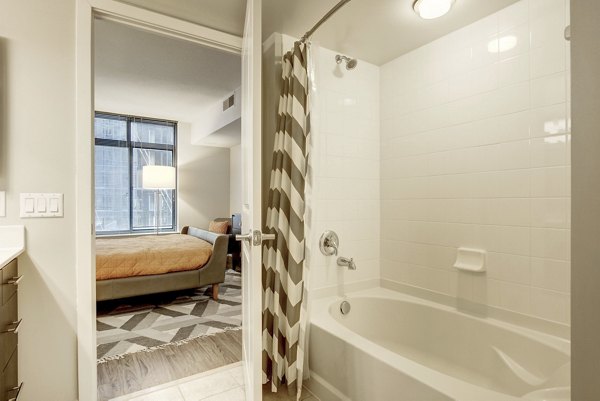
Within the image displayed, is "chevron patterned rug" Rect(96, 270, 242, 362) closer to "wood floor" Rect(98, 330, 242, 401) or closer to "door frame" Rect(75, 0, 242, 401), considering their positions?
"wood floor" Rect(98, 330, 242, 401)

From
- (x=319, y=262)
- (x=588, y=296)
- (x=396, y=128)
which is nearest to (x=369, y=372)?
(x=319, y=262)

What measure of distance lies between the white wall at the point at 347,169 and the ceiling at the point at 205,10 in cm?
39

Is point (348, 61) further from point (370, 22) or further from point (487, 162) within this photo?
point (487, 162)

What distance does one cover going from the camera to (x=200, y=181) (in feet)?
19.2

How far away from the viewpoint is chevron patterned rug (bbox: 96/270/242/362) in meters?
2.45

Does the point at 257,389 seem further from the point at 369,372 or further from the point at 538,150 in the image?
the point at 538,150

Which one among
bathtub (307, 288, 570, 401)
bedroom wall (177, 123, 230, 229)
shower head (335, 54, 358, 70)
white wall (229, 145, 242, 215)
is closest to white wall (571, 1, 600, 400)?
bathtub (307, 288, 570, 401)

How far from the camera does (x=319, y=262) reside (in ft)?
7.13

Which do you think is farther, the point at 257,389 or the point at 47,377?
the point at 47,377

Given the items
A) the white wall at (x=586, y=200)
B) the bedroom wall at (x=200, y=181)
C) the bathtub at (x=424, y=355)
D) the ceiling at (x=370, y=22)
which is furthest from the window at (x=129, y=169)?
the white wall at (x=586, y=200)

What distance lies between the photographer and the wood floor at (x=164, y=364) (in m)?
1.89

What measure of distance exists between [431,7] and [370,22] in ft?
1.22

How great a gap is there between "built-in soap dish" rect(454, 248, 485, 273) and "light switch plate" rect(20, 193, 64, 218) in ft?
7.28

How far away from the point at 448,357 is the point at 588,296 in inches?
69.4
